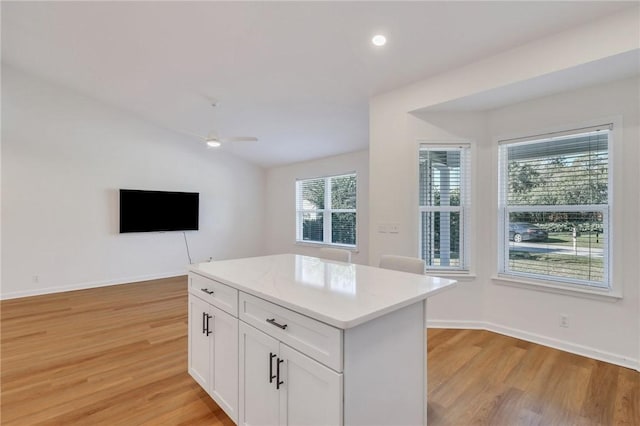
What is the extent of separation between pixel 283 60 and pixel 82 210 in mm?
4273

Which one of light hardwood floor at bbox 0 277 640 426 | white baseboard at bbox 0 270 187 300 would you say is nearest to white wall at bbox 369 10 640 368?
light hardwood floor at bbox 0 277 640 426

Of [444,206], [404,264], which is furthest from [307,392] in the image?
[444,206]

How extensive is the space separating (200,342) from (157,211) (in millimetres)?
4392

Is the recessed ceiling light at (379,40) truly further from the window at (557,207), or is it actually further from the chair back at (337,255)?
the chair back at (337,255)

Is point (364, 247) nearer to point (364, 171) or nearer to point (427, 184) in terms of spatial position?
point (364, 171)

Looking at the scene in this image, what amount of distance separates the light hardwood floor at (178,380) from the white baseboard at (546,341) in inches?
3.1

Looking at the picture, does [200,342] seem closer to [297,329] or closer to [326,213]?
[297,329]

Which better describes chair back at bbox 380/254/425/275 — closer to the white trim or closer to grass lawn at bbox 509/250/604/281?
grass lawn at bbox 509/250/604/281

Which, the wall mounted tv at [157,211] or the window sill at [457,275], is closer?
the window sill at [457,275]

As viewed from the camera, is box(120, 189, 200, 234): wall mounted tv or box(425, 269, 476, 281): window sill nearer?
box(425, 269, 476, 281): window sill

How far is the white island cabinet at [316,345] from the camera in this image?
1239 millimetres

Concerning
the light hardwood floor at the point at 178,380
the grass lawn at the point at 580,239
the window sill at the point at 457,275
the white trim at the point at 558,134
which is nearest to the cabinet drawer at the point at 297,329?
the light hardwood floor at the point at 178,380

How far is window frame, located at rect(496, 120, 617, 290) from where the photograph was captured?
2701 millimetres

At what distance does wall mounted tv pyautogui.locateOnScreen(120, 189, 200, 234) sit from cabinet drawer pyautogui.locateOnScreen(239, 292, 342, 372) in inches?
189
